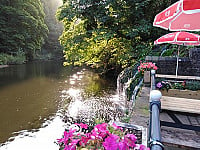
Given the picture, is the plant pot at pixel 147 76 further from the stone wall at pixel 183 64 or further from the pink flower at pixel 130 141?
the pink flower at pixel 130 141

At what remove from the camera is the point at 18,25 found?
867 inches

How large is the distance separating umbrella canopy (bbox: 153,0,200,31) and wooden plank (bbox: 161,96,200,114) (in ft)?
3.80

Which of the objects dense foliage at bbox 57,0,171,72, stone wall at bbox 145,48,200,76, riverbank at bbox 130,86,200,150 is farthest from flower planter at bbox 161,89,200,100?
dense foliage at bbox 57,0,171,72

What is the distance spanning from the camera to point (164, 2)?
7.06 m

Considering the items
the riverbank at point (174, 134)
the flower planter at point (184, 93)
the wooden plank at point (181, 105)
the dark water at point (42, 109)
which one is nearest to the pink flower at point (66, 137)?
the riverbank at point (174, 134)

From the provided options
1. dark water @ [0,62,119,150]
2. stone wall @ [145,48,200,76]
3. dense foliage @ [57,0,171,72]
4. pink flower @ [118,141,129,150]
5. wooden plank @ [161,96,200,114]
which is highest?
dense foliage @ [57,0,171,72]

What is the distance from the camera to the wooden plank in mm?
2184

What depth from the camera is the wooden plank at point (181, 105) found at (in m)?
2.18

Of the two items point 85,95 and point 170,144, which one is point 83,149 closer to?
point 170,144

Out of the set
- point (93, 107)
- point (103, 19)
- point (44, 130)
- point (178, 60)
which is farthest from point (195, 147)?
point (103, 19)

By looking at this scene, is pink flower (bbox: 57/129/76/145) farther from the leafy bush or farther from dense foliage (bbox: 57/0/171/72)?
the leafy bush

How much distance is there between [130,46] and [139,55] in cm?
92

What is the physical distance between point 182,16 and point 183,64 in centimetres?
191

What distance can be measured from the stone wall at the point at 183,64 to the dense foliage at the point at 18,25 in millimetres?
21021
